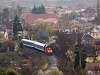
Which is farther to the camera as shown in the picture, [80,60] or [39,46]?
[39,46]

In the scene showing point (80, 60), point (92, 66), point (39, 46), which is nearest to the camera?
point (80, 60)

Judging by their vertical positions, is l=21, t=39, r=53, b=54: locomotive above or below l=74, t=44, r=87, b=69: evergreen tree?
below

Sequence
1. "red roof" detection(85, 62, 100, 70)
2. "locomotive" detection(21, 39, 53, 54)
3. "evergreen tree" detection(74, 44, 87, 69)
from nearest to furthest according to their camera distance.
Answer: "evergreen tree" detection(74, 44, 87, 69) → "red roof" detection(85, 62, 100, 70) → "locomotive" detection(21, 39, 53, 54)

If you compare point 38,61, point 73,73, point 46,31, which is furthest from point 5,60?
point 46,31

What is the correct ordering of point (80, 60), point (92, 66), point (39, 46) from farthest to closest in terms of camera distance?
1. point (39, 46)
2. point (92, 66)
3. point (80, 60)

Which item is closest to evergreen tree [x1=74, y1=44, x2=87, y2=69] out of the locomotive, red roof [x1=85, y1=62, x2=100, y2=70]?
red roof [x1=85, y1=62, x2=100, y2=70]

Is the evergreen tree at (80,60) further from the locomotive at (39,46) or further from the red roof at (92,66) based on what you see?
the locomotive at (39,46)

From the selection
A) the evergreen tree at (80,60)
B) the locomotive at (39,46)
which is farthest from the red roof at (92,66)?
the locomotive at (39,46)

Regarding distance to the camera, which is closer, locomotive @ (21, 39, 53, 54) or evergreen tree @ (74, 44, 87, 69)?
evergreen tree @ (74, 44, 87, 69)

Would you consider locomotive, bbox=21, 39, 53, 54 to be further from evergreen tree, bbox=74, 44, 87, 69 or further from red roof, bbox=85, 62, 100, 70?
evergreen tree, bbox=74, 44, 87, 69

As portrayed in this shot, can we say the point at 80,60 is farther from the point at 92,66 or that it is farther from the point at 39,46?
the point at 39,46

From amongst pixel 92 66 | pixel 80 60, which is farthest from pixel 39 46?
pixel 80 60

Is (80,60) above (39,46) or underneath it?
above
